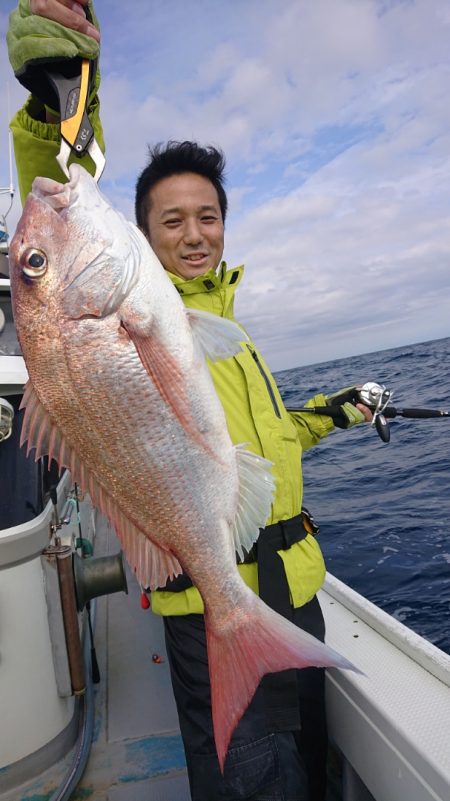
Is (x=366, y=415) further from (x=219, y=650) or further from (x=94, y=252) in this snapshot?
(x=94, y=252)

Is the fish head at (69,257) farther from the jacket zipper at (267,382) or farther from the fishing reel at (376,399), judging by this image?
the fishing reel at (376,399)

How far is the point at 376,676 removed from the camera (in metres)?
2.27

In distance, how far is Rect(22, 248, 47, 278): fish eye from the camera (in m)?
1.35

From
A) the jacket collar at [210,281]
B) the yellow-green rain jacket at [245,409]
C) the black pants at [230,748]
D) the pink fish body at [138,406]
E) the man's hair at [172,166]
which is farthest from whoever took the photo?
the man's hair at [172,166]

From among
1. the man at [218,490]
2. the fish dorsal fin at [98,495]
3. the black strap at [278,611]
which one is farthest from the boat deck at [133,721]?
the fish dorsal fin at [98,495]

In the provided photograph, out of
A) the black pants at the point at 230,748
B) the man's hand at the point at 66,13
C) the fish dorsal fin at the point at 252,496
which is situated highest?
the man's hand at the point at 66,13

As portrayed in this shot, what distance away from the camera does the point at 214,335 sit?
1.48m

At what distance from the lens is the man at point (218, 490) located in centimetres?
172

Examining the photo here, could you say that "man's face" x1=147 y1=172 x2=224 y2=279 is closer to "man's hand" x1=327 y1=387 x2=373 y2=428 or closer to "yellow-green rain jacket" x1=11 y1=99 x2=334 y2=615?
"yellow-green rain jacket" x1=11 y1=99 x2=334 y2=615

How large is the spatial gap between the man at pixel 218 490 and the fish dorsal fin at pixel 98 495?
358mm

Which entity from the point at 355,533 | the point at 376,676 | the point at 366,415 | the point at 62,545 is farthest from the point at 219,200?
the point at 355,533

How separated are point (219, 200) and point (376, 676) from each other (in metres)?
2.31

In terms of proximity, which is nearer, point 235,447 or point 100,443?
point 100,443

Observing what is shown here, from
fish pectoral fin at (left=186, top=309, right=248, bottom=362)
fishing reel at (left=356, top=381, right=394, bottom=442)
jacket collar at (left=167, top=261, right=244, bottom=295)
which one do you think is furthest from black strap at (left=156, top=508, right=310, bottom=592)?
fishing reel at (left=356, top=381, right=394, bottom=442)
